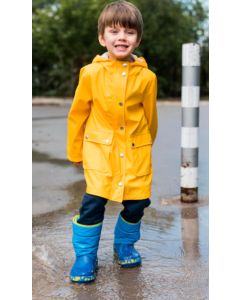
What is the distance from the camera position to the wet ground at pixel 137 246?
2760mm

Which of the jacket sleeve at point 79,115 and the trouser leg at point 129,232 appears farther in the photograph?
the trouser leg at point 129,232

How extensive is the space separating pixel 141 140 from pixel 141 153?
82mm

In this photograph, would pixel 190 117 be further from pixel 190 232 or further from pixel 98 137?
pixel 98 137

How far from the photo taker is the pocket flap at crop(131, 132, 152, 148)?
2955 millimetres

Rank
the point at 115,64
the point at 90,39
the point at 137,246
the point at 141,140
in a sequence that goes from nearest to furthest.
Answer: the point at 115,64, the point at 141,140, the point at 137,246, the point at 90,39

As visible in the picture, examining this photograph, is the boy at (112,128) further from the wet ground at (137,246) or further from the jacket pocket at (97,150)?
the wet ground at (137,246)

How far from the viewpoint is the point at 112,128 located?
294 cm

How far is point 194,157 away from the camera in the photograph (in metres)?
4.50

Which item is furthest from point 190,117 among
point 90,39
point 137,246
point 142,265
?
point 90,39

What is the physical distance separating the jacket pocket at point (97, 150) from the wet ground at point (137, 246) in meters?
0.69

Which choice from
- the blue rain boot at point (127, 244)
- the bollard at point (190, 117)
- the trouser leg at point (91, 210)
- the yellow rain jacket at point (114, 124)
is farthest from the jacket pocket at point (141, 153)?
the bollard at point (190, 117)

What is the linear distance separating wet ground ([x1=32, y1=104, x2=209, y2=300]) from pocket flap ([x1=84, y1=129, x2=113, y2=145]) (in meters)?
0.83

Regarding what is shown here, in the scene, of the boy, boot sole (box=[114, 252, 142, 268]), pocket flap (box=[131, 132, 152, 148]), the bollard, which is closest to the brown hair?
the boy

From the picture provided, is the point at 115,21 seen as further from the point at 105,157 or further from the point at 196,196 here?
the point at 196,196
